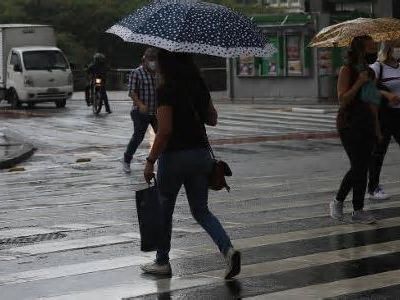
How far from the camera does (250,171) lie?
50.7 feet

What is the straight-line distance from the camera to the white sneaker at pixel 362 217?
992cm

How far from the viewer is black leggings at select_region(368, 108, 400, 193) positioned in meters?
11.3

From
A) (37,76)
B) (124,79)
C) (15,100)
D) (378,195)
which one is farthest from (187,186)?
(124,79)

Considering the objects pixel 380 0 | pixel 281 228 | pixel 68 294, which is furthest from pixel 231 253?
pixel 380 0

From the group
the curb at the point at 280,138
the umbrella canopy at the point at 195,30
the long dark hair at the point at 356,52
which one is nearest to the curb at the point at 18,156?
the curb at the point at 280,138

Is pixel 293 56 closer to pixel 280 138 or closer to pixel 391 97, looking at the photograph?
pixel 280 138

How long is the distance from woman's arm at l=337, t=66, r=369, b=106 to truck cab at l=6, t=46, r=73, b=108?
81.3 ft

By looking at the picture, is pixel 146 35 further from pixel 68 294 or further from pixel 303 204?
pixel 303 204

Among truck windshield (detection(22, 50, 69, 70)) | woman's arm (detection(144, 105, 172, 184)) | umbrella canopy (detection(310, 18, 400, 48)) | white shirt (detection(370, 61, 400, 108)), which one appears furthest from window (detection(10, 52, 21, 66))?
woman's arm (detection(144, 105, 172, 184))

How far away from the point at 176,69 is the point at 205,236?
2.49 metres

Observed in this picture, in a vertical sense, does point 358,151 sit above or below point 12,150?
above

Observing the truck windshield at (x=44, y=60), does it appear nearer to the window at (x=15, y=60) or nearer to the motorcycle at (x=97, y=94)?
the window at (x=15, y=60)

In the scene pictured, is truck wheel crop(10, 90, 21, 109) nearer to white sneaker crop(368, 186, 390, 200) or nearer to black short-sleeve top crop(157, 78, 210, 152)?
white sneaker crop(368, 186, 390, 200)

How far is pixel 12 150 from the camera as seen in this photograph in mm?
19562
